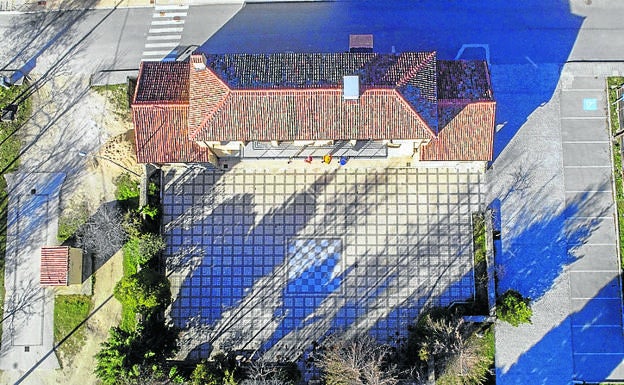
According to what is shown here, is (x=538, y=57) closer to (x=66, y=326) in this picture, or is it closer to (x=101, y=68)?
(x=101, y=68)

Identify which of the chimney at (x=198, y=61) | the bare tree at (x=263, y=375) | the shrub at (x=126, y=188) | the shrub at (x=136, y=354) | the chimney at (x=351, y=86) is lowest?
the bare tree at (x=263, y=375)

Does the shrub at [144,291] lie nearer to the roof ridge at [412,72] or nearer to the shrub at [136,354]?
the shrub at [136,354]

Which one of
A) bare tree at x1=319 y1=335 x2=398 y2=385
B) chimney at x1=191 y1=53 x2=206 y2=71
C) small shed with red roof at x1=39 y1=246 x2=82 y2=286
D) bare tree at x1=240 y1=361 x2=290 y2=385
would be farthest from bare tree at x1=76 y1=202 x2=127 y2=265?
bare tree at x1=319 y1=335 x2=398 y2=385

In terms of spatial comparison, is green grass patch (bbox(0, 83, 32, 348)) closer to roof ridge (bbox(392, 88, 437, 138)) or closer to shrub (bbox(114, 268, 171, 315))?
shrub (bbox(114, 268, 171, 315))

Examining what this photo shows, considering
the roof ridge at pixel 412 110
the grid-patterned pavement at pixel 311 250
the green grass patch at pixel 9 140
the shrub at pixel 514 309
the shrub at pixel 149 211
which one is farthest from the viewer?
the green grass patch at pixel 9 140

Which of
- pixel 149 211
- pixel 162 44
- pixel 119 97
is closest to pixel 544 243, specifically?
pixel 149 211

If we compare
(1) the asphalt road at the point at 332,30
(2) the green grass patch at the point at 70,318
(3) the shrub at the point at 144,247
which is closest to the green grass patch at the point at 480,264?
(1) the asphalt road at the point at 332,30
